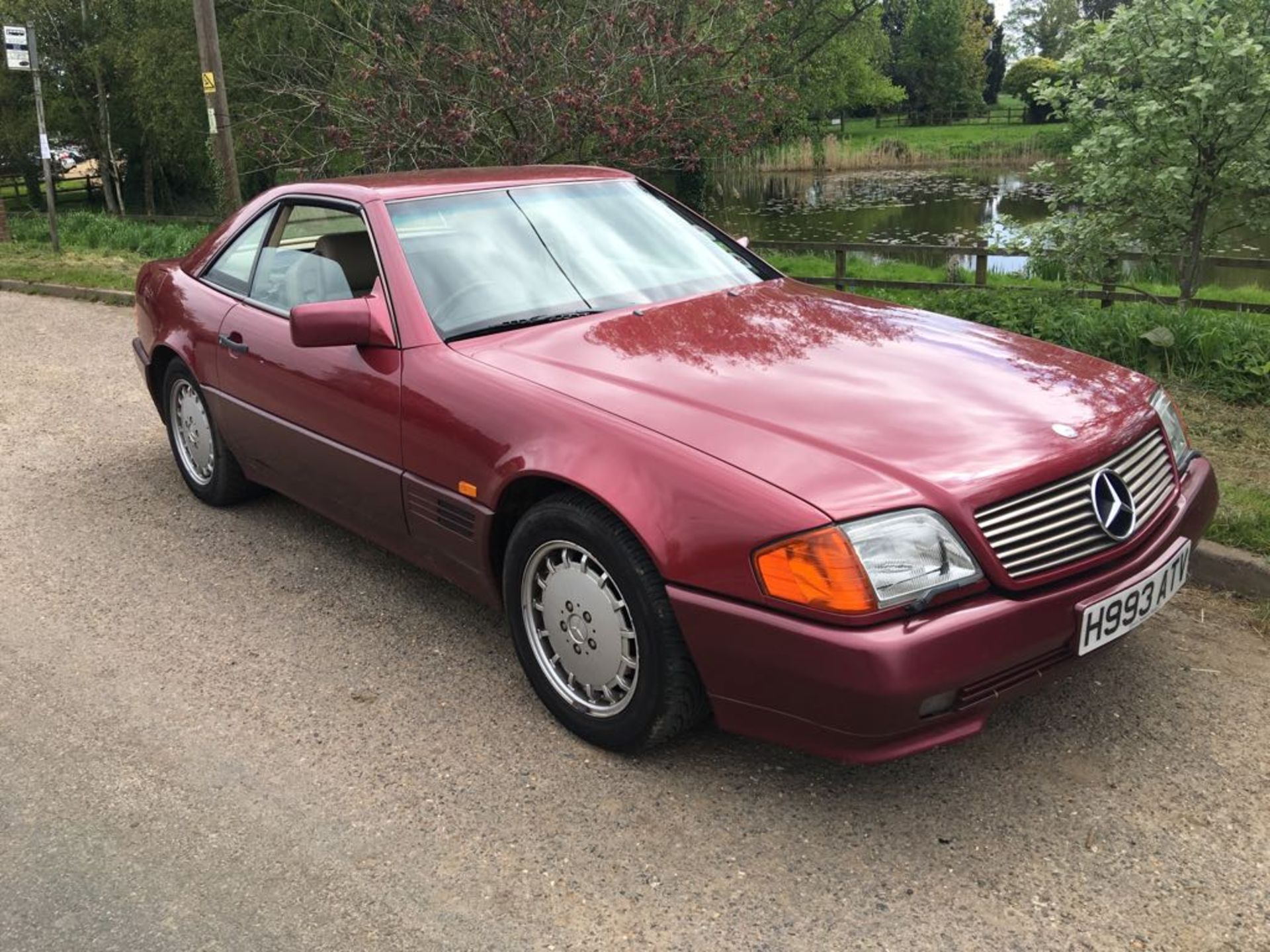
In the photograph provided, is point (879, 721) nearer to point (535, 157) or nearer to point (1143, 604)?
point (1143, 604)

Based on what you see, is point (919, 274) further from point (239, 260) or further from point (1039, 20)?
point (1039, 20)

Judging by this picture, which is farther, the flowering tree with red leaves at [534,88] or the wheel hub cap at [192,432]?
the flowering tree with red leaves at [534,88]

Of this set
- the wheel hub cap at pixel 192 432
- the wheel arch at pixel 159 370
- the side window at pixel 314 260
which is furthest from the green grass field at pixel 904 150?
the side window at pixel 314 260

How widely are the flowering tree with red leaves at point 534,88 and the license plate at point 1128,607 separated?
800cm

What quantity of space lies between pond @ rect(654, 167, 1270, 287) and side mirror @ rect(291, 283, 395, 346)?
1344cm

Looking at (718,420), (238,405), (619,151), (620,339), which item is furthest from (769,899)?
(619,151)

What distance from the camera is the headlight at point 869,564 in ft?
8.11

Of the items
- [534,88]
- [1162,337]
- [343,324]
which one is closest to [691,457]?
[343,324]

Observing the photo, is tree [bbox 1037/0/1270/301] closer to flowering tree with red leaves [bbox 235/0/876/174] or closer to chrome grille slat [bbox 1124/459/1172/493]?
flowering tree with red leaves [bbox 235/0/876/174]

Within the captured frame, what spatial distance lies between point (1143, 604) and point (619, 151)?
8673 millimetres

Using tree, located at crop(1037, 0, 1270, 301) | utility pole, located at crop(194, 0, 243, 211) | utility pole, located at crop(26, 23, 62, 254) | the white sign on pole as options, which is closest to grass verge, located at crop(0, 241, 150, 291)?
utility pole, located at crop(26, 23, 62, 254)

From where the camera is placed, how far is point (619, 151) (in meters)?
10.6

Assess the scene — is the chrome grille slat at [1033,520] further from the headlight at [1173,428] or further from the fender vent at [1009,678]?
the headlight at [1173,428]

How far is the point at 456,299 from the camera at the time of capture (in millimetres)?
3641
